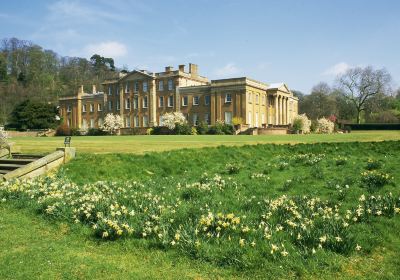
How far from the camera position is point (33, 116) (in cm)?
8006

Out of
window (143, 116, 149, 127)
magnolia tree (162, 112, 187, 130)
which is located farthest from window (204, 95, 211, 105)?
window (143, 116, 149, 127)

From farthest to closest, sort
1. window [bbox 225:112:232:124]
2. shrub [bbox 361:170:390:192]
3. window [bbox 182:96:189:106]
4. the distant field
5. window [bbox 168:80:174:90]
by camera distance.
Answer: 1. window [bbox 168:80:174:90]
2. window [bbox 182:96:189:106]
3. window [bbox 225:112:232:124]
4. the distant field
5. shrub [bbox 361:170:390:192]

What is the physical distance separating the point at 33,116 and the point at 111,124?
1674 cm

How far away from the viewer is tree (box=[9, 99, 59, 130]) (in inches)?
3164

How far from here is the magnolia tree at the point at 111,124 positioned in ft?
253

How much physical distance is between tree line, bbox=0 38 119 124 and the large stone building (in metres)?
20.9

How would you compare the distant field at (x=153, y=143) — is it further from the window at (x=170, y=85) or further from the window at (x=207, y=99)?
the window at (x=170, y=85)

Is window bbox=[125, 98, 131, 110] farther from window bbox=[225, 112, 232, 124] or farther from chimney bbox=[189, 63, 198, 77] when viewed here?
window bbox=[225, 112, 232, 124]

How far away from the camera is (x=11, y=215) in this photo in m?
8.62

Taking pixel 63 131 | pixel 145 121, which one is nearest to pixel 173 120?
pixel 145 121

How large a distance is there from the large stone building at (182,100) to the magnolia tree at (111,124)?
293 cm

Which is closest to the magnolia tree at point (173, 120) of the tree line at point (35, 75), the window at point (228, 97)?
the window at point (228, 97)

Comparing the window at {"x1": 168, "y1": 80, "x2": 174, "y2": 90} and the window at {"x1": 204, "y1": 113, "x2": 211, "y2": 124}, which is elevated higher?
the window at {"x1": 168, "y1": 80, "x2": 174, "y2": 90}

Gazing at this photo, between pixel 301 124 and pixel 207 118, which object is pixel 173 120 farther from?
pixel 301 124
